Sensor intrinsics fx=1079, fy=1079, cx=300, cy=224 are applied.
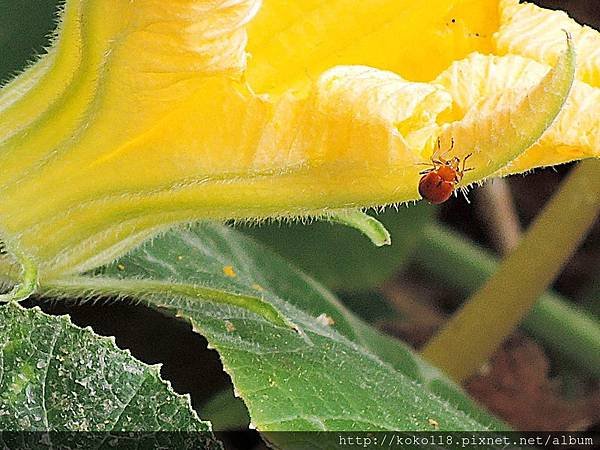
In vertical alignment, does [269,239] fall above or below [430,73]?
below

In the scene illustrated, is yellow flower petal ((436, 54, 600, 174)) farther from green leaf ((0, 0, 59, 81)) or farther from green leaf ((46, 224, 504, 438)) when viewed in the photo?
green leaf ((0, 0, 59, 81))

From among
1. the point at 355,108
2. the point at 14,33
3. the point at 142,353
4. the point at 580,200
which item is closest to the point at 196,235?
the point at 142,353

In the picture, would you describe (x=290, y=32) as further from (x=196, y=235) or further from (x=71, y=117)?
Answer: (x=196, y=235)

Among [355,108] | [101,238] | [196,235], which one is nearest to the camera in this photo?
[355,108]

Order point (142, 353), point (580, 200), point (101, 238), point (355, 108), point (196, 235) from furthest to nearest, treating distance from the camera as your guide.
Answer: point (580, 200) → point (142, 353) → point (196, 235) → point (101, 238) → point (355, 108)

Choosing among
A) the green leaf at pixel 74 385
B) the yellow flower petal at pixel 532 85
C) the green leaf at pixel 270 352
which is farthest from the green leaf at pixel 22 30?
the yellow flower petal at pixel 532 85

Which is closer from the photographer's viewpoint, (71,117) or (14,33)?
(71,117)

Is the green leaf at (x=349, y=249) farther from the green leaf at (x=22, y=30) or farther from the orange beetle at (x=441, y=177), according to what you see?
the orange beetle at (x=441, y=177)

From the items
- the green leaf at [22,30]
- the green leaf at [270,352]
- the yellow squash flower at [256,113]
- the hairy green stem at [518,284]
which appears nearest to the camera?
the yellow squash flower at [256,113]

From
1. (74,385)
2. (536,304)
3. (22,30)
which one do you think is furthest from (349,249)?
(74,385)
